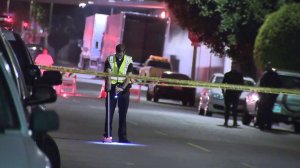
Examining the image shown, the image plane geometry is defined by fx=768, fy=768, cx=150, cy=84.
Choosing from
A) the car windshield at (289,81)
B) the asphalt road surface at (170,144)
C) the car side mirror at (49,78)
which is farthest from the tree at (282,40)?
the car side mirror at (49,78)

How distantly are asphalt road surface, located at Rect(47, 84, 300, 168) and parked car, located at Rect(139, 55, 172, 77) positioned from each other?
48.2 feet

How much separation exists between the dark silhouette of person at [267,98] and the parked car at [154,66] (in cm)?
1659

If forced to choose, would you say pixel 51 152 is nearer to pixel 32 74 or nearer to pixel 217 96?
pixel 32 74

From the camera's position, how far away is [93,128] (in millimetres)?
18125

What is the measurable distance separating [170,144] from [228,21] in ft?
51.5

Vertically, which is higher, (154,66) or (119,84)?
(154,66)

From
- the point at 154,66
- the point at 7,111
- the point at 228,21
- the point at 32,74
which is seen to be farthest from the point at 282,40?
the point at 7,111

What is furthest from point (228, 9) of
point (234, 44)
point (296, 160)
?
point (296, 160)

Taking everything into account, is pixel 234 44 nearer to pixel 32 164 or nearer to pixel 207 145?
pixel 207 145

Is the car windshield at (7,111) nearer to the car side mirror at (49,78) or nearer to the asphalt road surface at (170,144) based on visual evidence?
the car side mirror at (49,78)

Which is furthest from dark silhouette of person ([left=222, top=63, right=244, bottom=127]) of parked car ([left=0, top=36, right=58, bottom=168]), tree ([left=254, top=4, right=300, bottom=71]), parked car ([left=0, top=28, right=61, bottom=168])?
parked car ([left=0, top=36, right=58, bottom=168])

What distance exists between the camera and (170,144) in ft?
52.4

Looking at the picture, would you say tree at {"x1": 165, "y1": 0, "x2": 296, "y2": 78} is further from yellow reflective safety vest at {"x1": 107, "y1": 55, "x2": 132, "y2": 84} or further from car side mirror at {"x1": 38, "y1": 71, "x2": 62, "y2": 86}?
car side mirror at {"x1": 38, "y1": 71, "x2": 62, "y2": 86}

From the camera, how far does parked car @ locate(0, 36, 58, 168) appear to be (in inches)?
206
